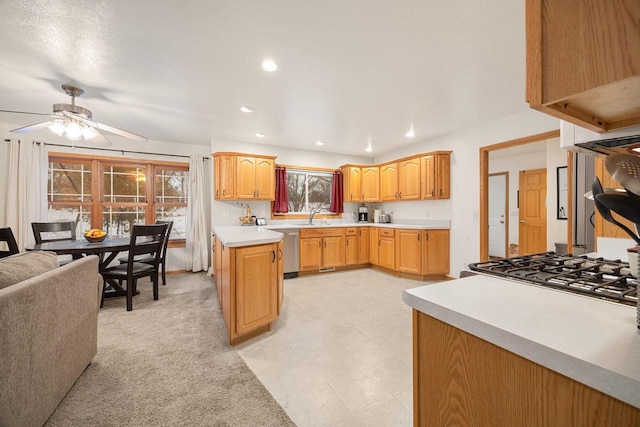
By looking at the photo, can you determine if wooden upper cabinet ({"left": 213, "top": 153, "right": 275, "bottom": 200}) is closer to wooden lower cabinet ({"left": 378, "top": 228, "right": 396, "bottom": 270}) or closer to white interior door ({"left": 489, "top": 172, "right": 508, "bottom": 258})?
wooden lower cabinet ({"left": 378, "top": 228, "right": 396, "bottom": 270})

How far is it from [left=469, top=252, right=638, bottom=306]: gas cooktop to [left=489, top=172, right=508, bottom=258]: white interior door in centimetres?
538

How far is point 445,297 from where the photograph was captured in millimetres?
794

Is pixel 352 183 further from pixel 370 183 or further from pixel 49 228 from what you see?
pixel 49 228

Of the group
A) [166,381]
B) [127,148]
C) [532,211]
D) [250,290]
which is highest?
[127,148]

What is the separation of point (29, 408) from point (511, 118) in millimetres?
4877

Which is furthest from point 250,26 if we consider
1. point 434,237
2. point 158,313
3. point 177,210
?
point 177,210

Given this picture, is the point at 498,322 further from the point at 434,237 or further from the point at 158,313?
the point at 434,237

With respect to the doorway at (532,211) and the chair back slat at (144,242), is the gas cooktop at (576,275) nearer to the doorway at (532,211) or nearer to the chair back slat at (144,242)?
the chair back slat at (144,242)

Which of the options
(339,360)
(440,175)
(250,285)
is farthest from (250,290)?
(440,175)

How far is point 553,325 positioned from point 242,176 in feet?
13.8

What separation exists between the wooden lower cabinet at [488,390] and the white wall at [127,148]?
479 cm

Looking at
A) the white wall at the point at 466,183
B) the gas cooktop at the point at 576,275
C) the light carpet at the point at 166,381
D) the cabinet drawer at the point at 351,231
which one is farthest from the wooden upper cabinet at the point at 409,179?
the light carpet at the point at 166,381

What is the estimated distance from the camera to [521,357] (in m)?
0.58

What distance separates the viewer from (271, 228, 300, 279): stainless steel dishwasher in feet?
14.1
